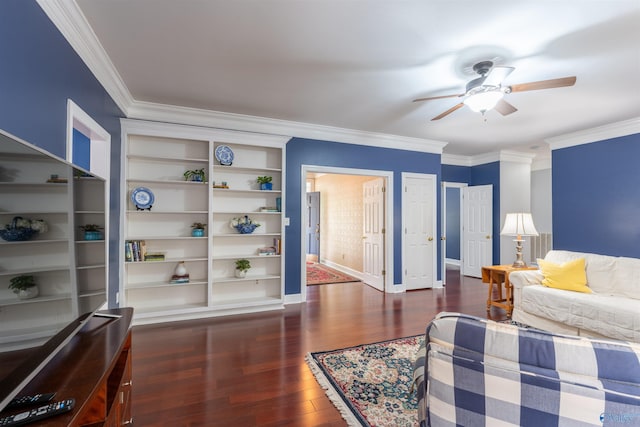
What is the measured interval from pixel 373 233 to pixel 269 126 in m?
2.71

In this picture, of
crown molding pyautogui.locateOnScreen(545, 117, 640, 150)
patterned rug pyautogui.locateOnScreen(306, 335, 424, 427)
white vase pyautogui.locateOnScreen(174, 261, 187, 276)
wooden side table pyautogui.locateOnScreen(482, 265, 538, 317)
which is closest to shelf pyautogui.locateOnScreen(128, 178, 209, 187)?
white vase pyautogui.locateOnScreen(174, 261, 187, 276)

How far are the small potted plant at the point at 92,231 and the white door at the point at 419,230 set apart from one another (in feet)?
14.4

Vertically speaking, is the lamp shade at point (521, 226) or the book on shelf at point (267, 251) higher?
the lamp shade at point (521, 226)

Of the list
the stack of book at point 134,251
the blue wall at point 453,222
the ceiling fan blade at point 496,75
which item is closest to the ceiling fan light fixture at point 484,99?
the ceiling fan blade at point 496,75

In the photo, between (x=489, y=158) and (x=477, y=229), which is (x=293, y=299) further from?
(x=489, y=158)

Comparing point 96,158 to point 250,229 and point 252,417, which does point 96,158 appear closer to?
point 250,229

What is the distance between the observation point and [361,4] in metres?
1.88

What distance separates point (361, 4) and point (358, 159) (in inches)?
116

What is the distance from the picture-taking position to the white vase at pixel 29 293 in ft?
2.99

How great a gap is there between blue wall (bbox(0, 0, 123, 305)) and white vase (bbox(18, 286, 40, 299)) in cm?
95

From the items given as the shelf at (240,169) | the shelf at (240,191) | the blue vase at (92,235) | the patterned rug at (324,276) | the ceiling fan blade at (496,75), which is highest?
the ceiling fan blade at (496,75)

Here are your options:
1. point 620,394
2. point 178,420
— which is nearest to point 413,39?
point 620,394

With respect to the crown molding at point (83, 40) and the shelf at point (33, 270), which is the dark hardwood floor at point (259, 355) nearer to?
the shelf at point (33, 270)

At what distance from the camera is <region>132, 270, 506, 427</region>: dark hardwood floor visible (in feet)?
6.28
